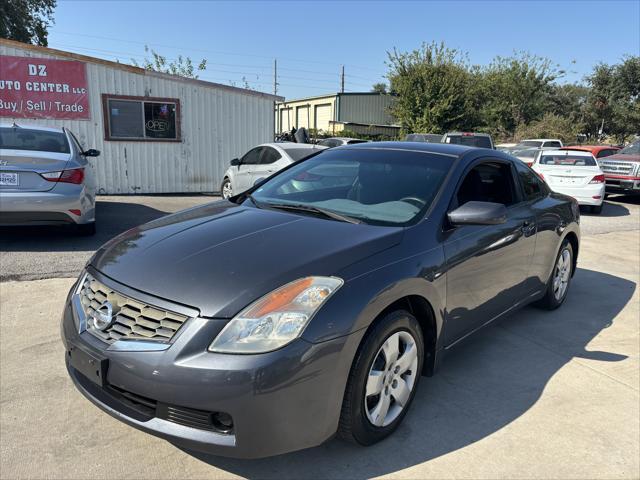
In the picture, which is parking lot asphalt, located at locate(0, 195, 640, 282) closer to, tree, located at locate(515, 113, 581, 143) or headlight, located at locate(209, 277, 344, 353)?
headlight, located at locate(209, 277, 344, 353)

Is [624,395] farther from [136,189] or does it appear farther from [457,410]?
[136,189]

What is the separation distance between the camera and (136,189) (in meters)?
12.3

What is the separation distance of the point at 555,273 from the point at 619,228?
7.02m

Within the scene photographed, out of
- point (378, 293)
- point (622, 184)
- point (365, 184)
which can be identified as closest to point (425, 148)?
point (365, 184)

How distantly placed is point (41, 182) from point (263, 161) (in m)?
Answer: 4.45

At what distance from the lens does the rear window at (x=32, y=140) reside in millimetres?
6234

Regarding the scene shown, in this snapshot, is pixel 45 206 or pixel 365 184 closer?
pixel 365 184

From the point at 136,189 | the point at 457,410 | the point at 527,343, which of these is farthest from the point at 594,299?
the point at 136,189

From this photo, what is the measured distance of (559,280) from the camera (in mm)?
4863

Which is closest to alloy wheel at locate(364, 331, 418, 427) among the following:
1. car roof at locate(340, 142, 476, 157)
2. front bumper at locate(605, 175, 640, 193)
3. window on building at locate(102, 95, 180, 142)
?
car roof at locate(340, 142, 476, 157)

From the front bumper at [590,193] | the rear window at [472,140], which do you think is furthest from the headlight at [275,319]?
the rear window at [472,140]

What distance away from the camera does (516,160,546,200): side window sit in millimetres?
4207

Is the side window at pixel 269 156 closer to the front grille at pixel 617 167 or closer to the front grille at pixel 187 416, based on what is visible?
the front grille at pixel 187 416

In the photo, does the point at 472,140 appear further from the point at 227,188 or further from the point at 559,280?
the point at 559,280
